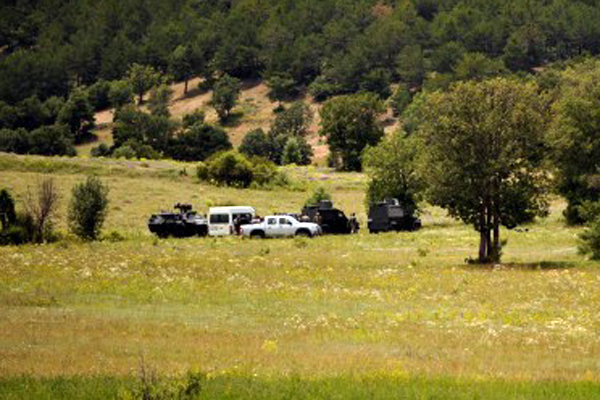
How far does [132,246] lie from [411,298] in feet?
72.2

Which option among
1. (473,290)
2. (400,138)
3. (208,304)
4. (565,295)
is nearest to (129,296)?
(208,304)

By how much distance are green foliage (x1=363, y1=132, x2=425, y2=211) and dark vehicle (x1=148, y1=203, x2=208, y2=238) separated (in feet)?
44.7

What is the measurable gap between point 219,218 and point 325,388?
163 ft

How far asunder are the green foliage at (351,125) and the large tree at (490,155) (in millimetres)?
85175

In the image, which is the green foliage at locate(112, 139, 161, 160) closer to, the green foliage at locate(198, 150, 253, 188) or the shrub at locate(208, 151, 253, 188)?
the green foliage at locate(198, 150, 253, 188)

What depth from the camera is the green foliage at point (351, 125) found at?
5231 inches

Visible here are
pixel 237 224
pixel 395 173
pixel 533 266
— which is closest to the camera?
pixel 533 266

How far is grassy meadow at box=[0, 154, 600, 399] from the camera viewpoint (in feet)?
59.4

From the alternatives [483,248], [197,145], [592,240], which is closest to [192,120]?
[197,145]

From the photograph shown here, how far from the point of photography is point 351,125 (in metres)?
134

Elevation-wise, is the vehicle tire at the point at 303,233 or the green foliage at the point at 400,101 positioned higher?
the green foliage at the point at 400,101

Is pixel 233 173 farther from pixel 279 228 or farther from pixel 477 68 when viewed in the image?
pixel 477 68

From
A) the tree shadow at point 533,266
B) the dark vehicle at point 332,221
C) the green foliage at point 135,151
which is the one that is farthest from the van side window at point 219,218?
the green foliage at point 135,151

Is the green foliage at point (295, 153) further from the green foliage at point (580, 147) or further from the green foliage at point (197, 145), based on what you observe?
the green foliage at point (580, 147)
